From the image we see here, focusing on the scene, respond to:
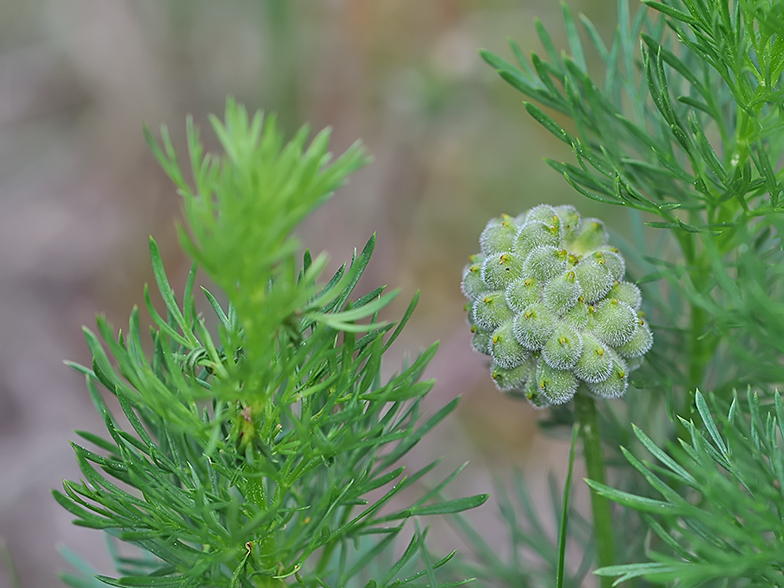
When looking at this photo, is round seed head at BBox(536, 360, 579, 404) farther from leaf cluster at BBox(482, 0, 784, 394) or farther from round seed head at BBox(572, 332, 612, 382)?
leaf cluster at BBox(482, 0, 784, 394)

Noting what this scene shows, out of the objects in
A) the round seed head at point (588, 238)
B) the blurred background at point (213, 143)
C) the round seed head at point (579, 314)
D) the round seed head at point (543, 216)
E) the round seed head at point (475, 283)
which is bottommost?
the round seed head at point (579, 314)

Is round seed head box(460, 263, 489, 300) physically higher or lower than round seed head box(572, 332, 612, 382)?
higher

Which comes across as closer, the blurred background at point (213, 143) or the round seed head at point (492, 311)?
the round seed head at point (492, 311)

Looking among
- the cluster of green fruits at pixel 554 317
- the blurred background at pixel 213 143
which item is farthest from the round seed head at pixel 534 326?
the blurred background at pixel 213 143

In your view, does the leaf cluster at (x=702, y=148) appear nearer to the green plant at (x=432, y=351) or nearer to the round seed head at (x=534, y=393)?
the green plant at (x=432, y=351)

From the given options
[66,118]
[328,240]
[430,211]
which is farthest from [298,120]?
[66,118]

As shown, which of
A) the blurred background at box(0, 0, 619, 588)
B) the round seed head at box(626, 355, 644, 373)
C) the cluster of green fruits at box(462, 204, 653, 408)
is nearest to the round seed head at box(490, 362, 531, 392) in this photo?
the cluster of green fruits at box(462, 204, 653, 408)
